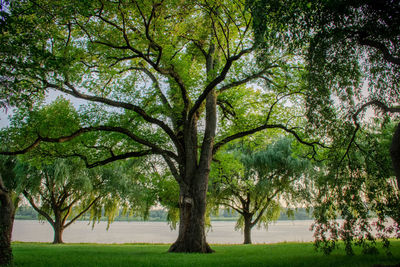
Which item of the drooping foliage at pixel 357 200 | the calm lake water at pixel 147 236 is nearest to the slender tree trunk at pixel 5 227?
the drooping foliage at pixel 357 200

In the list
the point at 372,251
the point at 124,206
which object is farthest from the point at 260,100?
the point at 124,206

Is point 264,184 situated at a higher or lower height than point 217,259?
higher

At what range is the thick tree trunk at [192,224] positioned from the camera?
9422 millimetres

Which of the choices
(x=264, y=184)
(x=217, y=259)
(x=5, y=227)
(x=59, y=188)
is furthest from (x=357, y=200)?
(x=59, y=188)

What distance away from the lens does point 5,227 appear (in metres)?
6.29

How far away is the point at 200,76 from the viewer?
472 inches

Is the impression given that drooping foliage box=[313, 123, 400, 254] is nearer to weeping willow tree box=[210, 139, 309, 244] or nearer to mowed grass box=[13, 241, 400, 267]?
mowed grass box=[13, 241, 400, 267]

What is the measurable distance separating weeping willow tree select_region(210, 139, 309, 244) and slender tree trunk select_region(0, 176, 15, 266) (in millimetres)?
12523

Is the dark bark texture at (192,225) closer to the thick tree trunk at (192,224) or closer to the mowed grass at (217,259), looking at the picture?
the thick tree trunk at (192,224)

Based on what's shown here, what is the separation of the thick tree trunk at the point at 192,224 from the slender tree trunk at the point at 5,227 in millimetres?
5137

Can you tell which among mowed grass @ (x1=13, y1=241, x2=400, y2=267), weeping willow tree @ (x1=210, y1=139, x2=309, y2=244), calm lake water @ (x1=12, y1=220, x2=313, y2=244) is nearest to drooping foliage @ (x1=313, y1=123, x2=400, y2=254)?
mowed grass @ (x1=13, y1=241, x2=400, y2=267)

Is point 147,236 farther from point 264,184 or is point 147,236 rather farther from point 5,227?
point 5,227

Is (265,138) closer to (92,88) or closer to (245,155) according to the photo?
(245,155)

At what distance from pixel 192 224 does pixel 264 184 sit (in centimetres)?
1016
